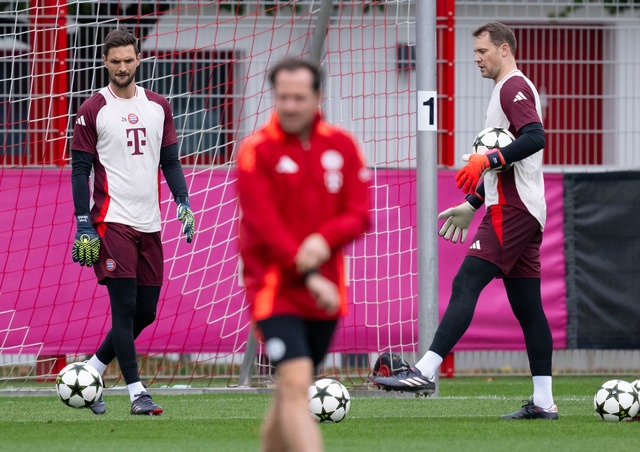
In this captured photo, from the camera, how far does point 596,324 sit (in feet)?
36.3

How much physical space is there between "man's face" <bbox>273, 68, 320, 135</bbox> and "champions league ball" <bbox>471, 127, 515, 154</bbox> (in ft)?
8.58

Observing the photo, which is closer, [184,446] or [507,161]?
[184,446]

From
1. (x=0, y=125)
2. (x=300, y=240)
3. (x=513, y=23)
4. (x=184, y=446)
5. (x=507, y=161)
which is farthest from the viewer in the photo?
(x=513, y=23)

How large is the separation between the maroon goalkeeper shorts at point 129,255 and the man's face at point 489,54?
2127 mm

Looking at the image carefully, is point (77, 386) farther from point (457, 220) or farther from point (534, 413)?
point (534, 413)

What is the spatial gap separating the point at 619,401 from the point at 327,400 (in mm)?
1573

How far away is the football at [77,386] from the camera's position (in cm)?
732

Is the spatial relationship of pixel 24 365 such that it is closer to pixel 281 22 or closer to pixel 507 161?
pixel 281 22

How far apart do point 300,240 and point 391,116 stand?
600cm

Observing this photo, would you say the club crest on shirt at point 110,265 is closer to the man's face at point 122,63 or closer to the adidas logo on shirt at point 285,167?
the man's face at point 122,63

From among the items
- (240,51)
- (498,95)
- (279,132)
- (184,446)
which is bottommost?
(184,446)

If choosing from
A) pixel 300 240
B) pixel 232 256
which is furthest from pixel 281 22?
pixel 300 240

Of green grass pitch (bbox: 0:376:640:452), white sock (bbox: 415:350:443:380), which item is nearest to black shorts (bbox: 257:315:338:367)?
green grass pitch (bbox: 0:376:640:452)

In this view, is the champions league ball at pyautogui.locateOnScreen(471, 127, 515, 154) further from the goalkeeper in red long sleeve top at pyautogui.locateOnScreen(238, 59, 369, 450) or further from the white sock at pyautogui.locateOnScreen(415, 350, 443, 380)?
the goalkeeper in red long sleeve top at pyautogui.locateOnScreen(238, 59, 369, 450)
